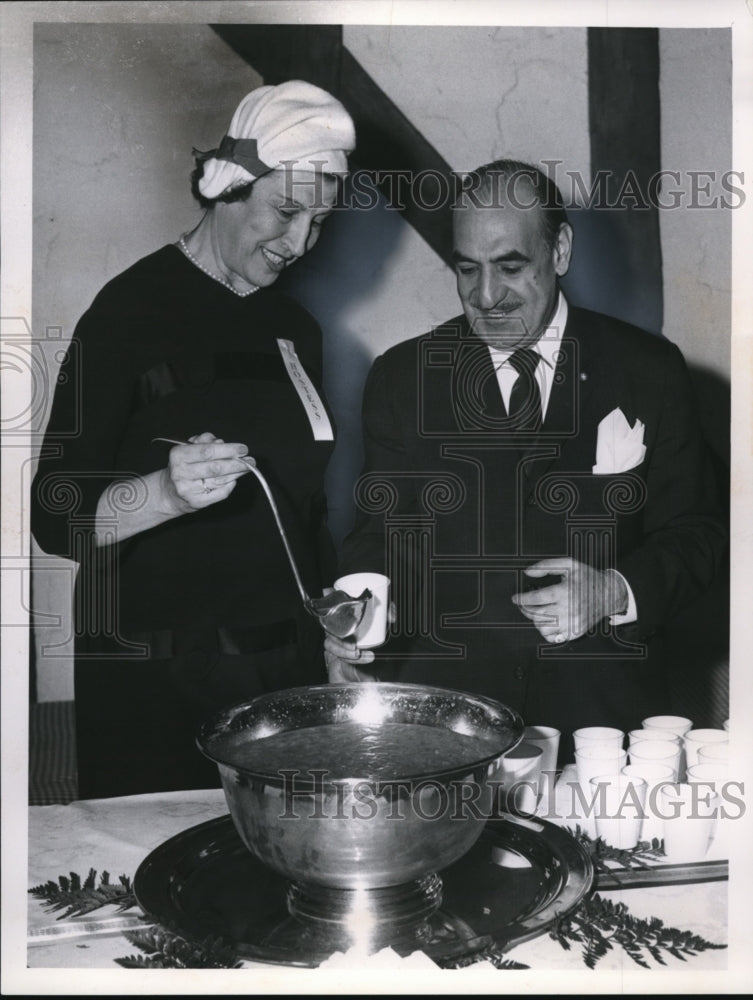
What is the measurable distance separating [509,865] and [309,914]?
1.04 feet

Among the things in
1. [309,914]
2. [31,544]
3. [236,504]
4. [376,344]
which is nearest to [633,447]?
[376,344]

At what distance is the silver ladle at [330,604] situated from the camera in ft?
6.01

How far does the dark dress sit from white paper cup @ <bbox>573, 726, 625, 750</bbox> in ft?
1.83

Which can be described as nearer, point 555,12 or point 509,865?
point 509,865

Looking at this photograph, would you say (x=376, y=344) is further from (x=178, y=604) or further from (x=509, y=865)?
(x=509, y=865)

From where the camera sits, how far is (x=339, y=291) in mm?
1961

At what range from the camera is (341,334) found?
196cm

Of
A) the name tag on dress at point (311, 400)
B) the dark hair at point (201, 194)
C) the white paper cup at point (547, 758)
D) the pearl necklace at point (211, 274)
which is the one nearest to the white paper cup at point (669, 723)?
the white paper cup at point (547, 758)

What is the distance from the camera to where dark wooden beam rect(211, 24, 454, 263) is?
189 cm

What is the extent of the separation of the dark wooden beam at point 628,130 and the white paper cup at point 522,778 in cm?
84

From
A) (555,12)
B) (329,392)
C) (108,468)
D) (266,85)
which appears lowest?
(108,468)

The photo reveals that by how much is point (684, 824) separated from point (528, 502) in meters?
0.65

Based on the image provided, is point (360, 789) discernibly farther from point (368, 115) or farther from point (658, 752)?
point (368, 115)

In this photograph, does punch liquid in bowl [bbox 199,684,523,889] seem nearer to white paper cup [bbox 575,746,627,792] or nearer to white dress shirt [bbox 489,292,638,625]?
white paper cup [bbox 575,746,627,792]
